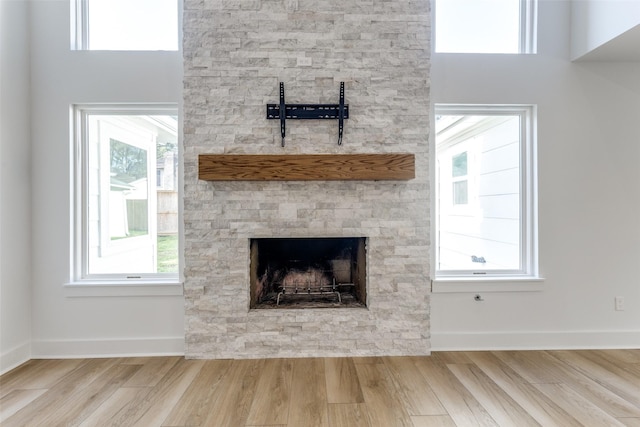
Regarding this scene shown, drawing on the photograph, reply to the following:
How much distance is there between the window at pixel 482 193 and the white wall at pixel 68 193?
2.24 meters

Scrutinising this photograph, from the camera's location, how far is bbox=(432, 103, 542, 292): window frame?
2.78 meters

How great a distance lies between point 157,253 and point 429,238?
2.22 metres

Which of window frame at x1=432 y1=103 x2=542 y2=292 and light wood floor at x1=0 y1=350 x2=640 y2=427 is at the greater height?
window frame at x1=432 y1=103 x2=542 y2=292

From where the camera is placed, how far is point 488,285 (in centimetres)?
278

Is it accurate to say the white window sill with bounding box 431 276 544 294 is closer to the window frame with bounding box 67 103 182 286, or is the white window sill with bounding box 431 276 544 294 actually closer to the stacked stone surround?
the stacked stone surround

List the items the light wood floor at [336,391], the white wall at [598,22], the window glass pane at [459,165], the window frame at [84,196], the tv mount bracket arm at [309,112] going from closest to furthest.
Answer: the light wood floor at [336,391] < the white wall at [598,22] < the tv mount bracket arm at [309,112] < the window frame at [84,196] < the window glass pane at [459,165]

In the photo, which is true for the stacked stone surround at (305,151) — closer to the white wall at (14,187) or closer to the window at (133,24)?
the window at (133,24)

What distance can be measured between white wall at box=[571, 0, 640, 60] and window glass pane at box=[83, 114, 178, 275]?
3.31 m

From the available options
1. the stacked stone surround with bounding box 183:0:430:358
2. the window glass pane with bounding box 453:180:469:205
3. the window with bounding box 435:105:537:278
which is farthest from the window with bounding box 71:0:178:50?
the window glass pane with bounding box 453:180:469:205

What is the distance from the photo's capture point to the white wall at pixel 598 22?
7.56ft

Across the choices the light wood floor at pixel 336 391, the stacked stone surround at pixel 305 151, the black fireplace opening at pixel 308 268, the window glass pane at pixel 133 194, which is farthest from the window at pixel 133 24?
the light wood floor at pixel 336 391

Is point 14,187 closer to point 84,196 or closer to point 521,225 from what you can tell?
point 84,196

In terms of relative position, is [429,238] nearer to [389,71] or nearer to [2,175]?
[389,71]

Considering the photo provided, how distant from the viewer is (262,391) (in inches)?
84.1
